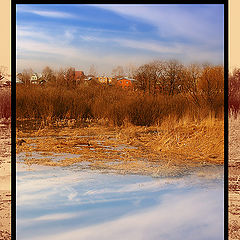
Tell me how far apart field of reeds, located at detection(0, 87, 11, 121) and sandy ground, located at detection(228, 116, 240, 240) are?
2458mm

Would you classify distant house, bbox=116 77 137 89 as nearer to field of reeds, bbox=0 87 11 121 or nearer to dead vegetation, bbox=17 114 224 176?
dead vegetation, bbox=17 114 224 176

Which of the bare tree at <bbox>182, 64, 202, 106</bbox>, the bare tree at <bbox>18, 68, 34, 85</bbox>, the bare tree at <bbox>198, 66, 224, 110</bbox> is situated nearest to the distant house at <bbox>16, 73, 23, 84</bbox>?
the bare tree at <bbox>18, 68, 34, 85</bbox>

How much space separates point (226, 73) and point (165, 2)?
1033 millimetres

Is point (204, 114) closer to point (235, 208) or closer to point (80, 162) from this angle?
point (235, 208)

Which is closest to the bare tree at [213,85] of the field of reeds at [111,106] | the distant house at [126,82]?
the field of reeds at [111,106]

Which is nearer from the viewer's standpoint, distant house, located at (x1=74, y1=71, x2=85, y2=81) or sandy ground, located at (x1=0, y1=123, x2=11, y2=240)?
sandy ground, located at (x1=0, y1=123, x2=11, y2=240)

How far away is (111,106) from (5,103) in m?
1.25

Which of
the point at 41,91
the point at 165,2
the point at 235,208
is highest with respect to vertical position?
the point at 165,2

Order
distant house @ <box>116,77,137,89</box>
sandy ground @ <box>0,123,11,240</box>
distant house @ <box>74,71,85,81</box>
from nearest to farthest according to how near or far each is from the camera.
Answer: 1. sandy ground @ <box>0,123,11,240</box>
2. distant house @ <box>74,71,85,81</box>
3. distant house @ <box>116,77,137,89</box>

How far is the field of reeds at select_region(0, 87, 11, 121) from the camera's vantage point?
3756 mm

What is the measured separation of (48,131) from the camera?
162 inches

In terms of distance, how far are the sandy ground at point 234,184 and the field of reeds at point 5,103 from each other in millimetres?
2458

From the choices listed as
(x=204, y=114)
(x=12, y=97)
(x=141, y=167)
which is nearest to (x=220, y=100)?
(x=204, y=114)

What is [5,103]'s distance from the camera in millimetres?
3779
